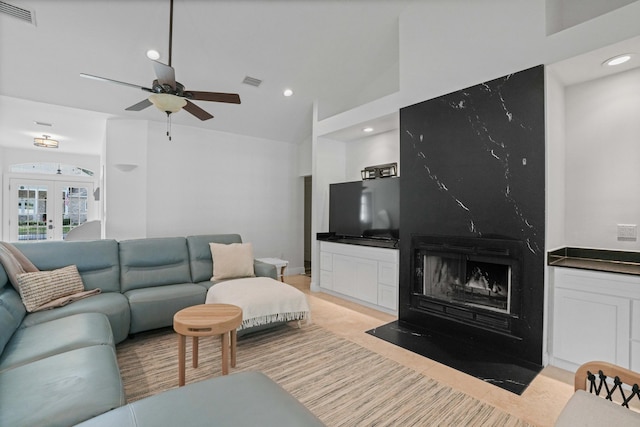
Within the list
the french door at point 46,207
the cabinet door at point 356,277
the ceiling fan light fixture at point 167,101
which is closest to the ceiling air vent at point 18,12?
the ceiling fan light fixture at point 167,101

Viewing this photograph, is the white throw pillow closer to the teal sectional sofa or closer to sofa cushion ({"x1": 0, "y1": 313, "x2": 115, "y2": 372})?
the teal sectional sofa

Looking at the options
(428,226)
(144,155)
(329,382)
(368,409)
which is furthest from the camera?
(144,155)

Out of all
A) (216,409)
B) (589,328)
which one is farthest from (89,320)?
(589,328)

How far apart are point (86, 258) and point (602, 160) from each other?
17.4 feet

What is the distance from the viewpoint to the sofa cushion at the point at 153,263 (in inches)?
134

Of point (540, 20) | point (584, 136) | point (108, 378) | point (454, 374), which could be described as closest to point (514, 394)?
point (454, 374)

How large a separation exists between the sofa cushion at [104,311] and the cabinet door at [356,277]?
9.05ft

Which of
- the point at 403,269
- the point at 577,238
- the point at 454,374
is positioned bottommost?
the point at 454,374

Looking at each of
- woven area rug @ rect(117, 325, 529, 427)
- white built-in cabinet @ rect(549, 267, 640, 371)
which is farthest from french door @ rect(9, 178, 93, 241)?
white built-in cabinet @ rect(549, 267, 640, 371)

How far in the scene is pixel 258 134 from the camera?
5750 mm

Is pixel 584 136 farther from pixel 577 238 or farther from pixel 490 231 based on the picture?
pixel 490 231

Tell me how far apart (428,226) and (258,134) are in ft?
12.7

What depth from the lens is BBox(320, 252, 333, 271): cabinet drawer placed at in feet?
15.4

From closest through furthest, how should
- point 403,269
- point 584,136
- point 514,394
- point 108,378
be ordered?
point 108,378
point 514,394
point 584,136
point 403,269
